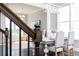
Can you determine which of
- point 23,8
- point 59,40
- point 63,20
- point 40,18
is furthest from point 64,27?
point 23,8

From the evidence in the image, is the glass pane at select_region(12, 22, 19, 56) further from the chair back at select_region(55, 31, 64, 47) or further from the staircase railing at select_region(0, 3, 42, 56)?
the chair back at select_region(55, 31, 64, 47)

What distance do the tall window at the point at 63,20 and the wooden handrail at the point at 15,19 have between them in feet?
1.46

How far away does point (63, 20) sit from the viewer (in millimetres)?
2094

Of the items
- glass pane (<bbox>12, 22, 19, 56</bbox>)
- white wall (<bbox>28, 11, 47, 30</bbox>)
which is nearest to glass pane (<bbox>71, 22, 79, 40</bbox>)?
white wall (<bbox>28, 11, 47, 30</bbox>)

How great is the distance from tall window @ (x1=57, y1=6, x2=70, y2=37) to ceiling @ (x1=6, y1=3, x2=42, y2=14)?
0.35 metres

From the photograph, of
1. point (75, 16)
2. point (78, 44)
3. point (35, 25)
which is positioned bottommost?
point (78, 44)

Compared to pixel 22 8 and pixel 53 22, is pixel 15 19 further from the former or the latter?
pixel 53 22

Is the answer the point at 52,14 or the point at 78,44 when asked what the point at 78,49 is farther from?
the point at 52,14

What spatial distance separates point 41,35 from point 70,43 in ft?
1.52

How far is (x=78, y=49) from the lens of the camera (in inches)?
81.4

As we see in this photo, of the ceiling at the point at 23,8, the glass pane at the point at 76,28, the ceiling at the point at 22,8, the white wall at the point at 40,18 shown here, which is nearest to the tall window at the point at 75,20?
the glass pane at the point at 76,28

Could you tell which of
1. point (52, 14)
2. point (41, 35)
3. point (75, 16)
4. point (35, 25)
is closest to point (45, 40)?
point (41, 35)

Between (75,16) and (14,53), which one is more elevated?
(75,16)

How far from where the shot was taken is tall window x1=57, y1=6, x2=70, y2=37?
2.07 meters
